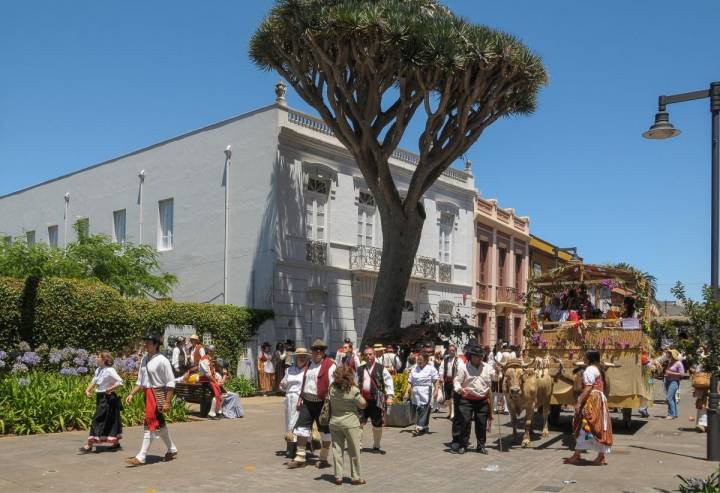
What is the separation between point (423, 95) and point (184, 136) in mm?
11100

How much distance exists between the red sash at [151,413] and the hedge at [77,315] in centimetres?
976

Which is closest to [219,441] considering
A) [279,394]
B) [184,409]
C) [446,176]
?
[184,409]

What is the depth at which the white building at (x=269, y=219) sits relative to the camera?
25719 mm

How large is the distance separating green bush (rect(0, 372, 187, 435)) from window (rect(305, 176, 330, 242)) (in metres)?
12.3

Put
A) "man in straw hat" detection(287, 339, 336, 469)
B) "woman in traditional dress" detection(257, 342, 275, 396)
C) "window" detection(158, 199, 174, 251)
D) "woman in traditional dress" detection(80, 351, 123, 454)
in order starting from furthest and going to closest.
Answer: "window" detection(158, 199, 174, 251) < "woman in traditional dress" detection(257, 342, 275, 396) < "woman in traditional dress" detection(80, 351, 123, 454) < "man in straw hat" detection(287, 339, 336, 469)

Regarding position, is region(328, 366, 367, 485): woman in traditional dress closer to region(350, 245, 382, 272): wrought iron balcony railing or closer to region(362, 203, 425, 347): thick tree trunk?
region(362, 203, 425, 347): thick tree trunk

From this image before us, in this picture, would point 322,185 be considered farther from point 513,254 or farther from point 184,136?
point 513,254

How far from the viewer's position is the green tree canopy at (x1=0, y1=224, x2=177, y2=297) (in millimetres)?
25922

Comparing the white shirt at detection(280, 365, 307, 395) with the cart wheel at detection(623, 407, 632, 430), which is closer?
the white shirt at detection(280, 365, 307, 395)

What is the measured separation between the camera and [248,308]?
972 inches

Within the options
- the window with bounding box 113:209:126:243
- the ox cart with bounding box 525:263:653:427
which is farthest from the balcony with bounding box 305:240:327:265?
the ox cart with bounding box 525:263:653:427

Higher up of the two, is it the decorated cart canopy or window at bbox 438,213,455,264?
window at bbox 438,213,455,264

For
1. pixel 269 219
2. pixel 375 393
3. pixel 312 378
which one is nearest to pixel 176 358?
pixel 269 219

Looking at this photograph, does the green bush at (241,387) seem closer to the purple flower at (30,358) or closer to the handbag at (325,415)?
the purple flower at (30,358)
